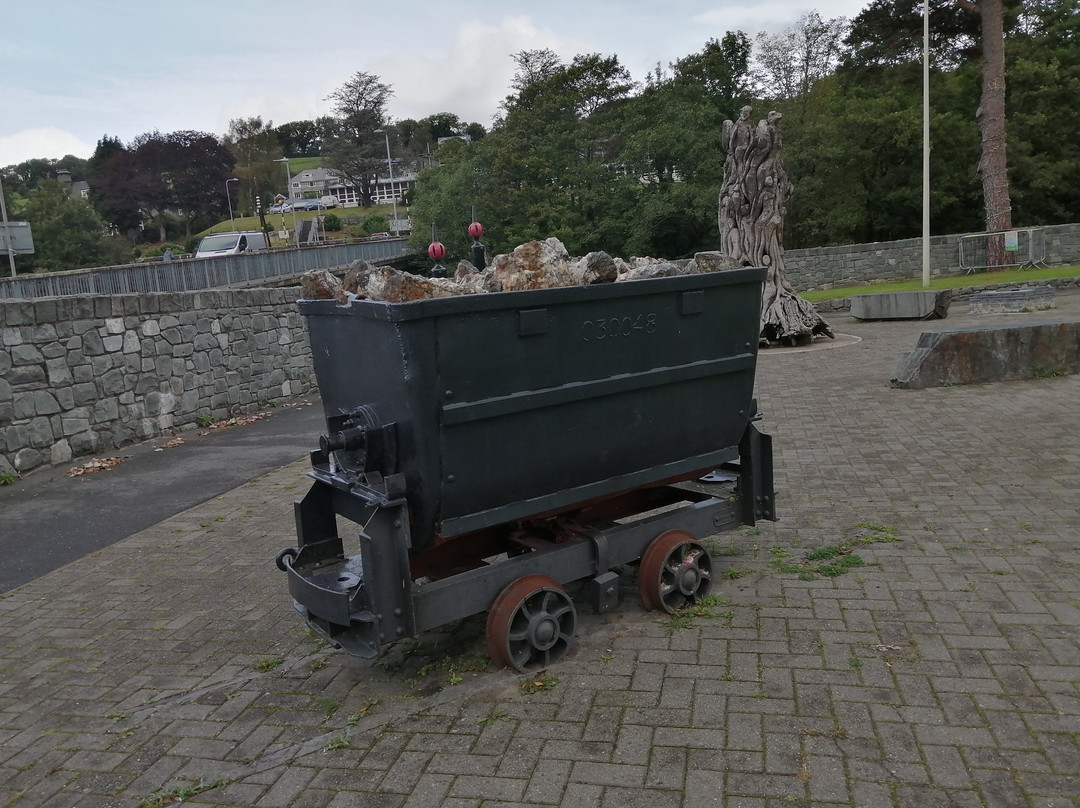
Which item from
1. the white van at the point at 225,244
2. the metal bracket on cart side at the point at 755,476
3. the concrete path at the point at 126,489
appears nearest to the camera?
the metal bracket on cart side at the point at 755,476

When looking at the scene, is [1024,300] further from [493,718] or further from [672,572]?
[493,718]

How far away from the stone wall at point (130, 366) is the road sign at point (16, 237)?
42.2 ft

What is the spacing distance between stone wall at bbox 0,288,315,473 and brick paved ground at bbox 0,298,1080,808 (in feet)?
10.7

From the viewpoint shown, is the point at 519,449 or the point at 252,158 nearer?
the point at 519,449

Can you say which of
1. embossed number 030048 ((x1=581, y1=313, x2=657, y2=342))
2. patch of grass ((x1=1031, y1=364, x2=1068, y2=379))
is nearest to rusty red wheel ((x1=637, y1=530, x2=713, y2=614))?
embossed number 030048 ((x1=581, y1=313, x2=657, y2=342))

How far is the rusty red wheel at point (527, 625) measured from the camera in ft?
13.3

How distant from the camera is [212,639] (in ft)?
15.5

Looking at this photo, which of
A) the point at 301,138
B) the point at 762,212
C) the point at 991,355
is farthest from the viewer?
the point at 301,138

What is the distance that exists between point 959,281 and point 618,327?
2548 centimetres

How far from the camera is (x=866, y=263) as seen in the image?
29453 mm

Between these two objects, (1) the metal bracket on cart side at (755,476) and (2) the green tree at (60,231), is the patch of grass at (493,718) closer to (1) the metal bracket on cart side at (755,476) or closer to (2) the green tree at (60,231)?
(1) the metal bracket on cart side at (755,476)

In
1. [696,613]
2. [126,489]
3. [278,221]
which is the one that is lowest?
[696,613]

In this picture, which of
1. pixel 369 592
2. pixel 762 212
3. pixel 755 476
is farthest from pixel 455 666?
pixel 762 212

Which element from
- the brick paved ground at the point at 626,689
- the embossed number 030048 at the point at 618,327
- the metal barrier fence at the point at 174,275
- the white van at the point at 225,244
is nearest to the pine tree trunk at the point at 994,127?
the metal barrier fence at the point at 174,275
